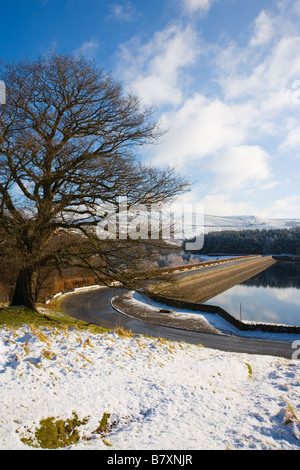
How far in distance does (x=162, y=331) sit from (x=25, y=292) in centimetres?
1032

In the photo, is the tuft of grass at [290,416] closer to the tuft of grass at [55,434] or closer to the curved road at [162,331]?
the tuft of grass at [55,434]

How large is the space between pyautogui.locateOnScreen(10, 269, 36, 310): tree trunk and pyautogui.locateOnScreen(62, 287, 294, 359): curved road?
10.1ft

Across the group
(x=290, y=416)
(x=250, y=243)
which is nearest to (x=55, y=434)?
(x=290, y=416)

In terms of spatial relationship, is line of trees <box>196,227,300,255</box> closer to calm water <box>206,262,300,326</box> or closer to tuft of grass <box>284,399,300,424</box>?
calm water <box>206,262,300,326</box>

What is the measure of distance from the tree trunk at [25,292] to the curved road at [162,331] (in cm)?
308

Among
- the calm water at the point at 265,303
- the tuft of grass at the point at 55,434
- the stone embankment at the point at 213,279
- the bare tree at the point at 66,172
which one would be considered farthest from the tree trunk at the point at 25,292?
the calm water at the point at 265,303

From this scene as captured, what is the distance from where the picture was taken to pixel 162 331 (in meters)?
18.5

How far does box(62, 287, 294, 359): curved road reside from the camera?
51.8ft

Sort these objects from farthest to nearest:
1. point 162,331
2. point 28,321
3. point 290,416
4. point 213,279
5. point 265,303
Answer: point 213,279 < point 265,303 < point 162,331 < point 28,321 < point 290,416

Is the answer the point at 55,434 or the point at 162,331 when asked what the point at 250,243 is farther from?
the point at 55,434

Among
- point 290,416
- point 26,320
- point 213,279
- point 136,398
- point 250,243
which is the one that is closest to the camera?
point 290,416

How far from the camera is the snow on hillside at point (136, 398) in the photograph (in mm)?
3666

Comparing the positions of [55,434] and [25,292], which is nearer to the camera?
[55,434]
